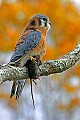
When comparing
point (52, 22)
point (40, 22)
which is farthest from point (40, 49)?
point (52, 22)

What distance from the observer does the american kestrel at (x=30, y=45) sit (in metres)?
3.18

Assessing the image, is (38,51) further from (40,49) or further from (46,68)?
(46,68)

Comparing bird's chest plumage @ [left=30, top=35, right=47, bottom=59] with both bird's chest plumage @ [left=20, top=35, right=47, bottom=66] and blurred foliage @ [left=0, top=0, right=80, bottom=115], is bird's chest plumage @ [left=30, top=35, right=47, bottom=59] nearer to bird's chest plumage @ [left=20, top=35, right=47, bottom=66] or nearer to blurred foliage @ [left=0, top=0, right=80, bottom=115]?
bird's chest plumage @ [left=20, top=35, right=47, bottom=66]

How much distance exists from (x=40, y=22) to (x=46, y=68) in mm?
944

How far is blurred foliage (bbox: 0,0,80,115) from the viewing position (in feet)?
30.6

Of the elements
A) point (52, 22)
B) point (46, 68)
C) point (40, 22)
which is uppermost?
point (52, 22)

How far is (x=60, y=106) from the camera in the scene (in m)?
8.68

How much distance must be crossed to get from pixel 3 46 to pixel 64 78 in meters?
1.42

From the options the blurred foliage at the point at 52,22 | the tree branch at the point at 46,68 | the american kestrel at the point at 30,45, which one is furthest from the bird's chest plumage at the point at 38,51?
the blurred foliage at the point at 52,22

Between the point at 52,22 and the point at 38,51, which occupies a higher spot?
the point at 52,22

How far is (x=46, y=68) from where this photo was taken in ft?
9.53

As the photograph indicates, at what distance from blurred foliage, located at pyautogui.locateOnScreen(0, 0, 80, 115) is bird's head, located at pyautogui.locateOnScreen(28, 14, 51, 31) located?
531cm

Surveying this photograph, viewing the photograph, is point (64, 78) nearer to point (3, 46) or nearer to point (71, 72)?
point (71, 72)

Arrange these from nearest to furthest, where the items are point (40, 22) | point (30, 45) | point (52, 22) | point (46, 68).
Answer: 1. point (46, 68)
2. point (30, 45)
3. point (40, 22)
4. point (52, 22)
